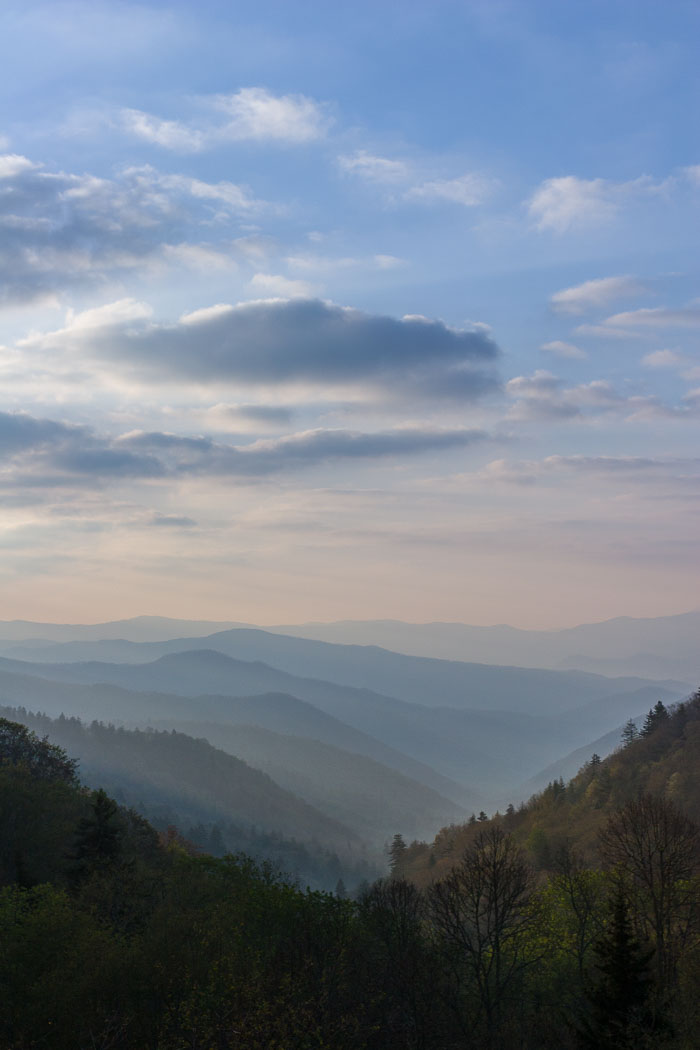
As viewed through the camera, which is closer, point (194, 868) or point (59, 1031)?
point (59, 1031)

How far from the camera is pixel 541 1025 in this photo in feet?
124

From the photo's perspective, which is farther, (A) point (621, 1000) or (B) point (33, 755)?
(B) point (33, 755)

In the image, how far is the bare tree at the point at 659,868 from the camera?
43969 mm

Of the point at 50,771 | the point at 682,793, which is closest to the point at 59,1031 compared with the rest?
the point at 50,771

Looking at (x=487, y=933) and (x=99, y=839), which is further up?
(x=99, y=839)

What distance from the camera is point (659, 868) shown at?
47.7m

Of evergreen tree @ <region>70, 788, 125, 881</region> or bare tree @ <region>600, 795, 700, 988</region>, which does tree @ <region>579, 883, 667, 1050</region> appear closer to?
bare tree @ <region>600, 795, 700, 988</region>

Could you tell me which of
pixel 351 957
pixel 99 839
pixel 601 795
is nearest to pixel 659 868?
pixel 351 957

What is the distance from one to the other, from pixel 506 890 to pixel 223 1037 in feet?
68.8

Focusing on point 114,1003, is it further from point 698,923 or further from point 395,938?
point 698,923

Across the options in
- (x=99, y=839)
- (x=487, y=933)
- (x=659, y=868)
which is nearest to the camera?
(x=487, y=933)

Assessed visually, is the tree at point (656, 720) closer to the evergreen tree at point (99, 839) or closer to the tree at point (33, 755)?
the tree at point (33, 755)

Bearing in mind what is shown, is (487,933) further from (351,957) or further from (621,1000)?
(621,1000)

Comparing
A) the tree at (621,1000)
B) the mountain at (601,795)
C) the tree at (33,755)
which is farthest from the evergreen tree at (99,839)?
the mountain at (601,795)
